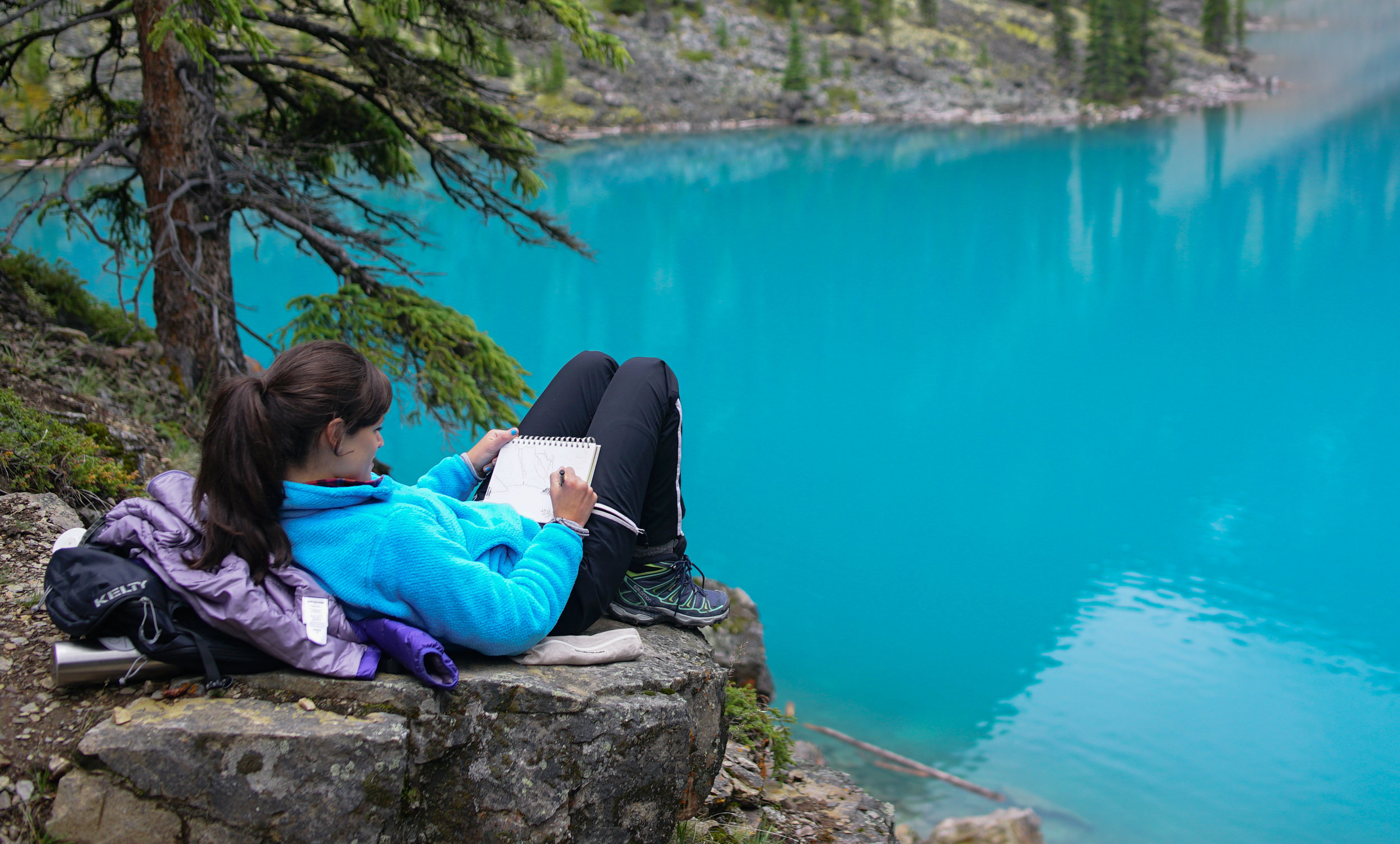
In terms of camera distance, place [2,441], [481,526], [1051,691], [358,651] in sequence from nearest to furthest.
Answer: [358,651]
[481,526]
[2,441]
[1051,691]

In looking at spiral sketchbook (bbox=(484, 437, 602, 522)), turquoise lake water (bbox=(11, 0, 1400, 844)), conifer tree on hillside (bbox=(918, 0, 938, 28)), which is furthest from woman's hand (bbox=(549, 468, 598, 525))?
conifer tree on hillside (bbox=(918, 0, 938, 28))

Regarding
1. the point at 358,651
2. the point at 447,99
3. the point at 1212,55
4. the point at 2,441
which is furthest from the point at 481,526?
the point at 1212,55

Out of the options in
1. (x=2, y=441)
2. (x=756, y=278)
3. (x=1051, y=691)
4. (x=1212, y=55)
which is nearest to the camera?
(x=2, y=441)

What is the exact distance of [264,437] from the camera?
2000 millimetres

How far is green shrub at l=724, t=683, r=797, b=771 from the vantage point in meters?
3.96

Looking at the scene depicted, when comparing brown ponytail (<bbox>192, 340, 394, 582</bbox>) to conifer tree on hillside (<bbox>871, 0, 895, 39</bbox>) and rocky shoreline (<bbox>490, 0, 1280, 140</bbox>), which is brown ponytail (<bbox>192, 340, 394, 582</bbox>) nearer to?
rocky shoreline (<bbox>490, 0, 1280, 140</bbox>)

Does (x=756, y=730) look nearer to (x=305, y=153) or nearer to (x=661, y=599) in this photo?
(x=661, y=599)

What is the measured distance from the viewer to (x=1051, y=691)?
21.2 ft

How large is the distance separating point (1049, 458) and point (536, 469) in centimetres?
930

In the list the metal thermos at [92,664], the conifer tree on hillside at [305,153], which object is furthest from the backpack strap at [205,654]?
the conifer tree on hillside at [305,153]

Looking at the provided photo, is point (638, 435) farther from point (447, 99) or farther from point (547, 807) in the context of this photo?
point (447, 99)

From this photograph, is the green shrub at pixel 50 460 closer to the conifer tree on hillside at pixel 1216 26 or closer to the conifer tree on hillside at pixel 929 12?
the conifer tree on hillside at pixel 929 12

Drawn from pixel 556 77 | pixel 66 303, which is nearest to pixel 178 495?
pixel 66 303

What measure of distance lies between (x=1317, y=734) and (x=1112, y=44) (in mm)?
54770
